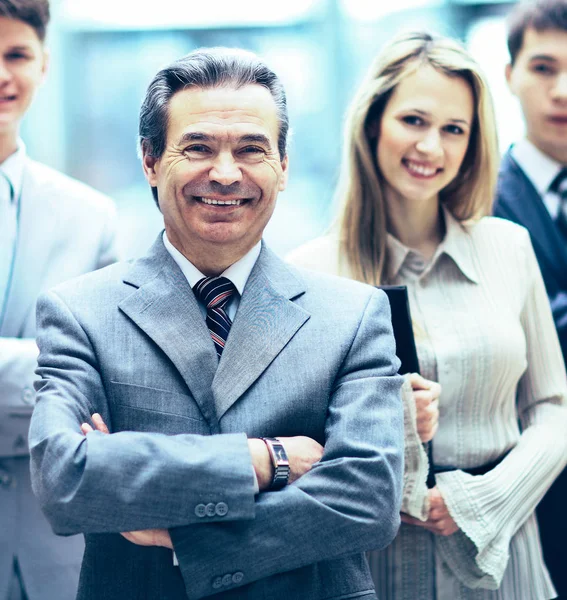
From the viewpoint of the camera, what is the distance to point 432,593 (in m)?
2.08

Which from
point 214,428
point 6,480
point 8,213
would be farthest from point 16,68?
point 214,428

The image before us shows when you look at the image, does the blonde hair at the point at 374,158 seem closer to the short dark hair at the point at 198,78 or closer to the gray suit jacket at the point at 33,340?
the short dark hair at the point at 198,78

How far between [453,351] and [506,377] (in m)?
0.16

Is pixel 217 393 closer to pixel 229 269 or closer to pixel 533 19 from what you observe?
pixel 229 269

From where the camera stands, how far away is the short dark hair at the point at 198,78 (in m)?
1.70

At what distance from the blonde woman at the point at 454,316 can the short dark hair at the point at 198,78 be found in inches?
22.4

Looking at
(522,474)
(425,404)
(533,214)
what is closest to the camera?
(425,404)

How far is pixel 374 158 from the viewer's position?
232 cm

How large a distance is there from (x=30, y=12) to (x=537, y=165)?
1.62 meters

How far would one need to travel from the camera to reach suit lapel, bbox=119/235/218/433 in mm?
1609

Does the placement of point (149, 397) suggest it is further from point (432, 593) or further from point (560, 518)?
point (560, 518)

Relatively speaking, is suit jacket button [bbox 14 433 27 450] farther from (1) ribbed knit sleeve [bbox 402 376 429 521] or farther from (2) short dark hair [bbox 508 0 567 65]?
(2) short dark hair [bbox 508 0 567 65]

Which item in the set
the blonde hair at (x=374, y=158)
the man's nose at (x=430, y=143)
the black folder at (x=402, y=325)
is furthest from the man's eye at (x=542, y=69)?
the black folder at (x=402, y=325)

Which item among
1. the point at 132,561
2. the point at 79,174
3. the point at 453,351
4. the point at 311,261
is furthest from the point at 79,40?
the point at 132,561
